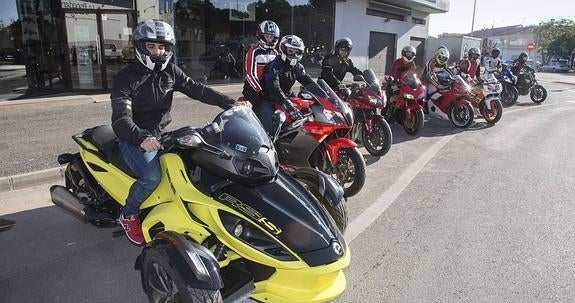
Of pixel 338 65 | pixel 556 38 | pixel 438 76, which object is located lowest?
pixel 438 76

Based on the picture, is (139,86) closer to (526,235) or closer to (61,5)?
(526,235)

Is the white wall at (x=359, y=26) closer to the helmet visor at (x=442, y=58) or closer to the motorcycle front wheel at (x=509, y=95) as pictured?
the motorcycle front wheel at (x=509, y=95)

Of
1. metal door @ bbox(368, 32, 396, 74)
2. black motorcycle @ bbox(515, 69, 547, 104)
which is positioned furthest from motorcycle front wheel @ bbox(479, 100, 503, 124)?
metal door @ bbox(368, 32, 396, 74)

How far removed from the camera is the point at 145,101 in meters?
3.86

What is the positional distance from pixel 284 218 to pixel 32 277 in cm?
232

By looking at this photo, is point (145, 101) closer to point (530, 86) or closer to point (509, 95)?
point (509, 95)

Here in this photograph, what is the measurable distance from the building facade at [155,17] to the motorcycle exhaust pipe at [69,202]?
8192mm

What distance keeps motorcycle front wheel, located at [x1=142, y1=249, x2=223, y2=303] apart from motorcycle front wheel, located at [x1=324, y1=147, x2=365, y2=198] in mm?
2946

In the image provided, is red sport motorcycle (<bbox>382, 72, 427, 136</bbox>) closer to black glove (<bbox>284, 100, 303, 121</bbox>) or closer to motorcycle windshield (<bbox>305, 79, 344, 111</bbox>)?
motorcycle windshield (<bbox>305, 79, 344, 111</bbox>)

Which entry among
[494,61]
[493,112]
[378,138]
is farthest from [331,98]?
[494,61]

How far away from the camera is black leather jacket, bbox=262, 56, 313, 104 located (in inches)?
225

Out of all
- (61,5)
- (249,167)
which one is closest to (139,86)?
(249,167)

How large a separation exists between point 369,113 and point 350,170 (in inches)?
80.6

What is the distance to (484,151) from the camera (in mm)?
8570
